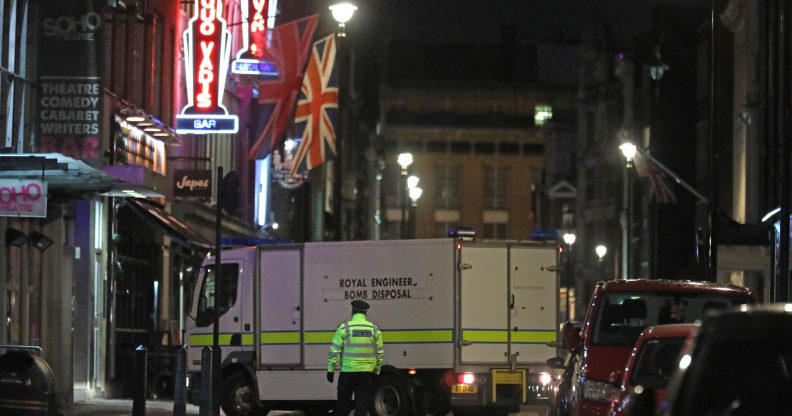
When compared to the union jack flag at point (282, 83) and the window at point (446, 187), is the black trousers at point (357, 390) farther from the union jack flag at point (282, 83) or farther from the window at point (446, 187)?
the window at point (446, 187)

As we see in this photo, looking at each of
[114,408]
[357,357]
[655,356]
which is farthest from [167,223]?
[655,356]

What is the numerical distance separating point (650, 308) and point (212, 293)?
9444 mm

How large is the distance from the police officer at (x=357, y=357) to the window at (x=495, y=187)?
94.2 metres

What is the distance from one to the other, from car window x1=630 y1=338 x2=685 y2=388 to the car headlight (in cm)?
144

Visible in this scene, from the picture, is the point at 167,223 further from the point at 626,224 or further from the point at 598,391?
the point at 626,224

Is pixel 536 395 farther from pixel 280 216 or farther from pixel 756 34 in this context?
pixel 280 216

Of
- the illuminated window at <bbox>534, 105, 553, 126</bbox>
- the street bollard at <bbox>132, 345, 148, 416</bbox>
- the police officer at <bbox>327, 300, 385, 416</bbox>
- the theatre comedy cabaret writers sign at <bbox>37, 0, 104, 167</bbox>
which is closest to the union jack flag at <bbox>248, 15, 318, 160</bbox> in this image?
the theatre comedy cabaret writers sign at <bbox>37, 0, 104, 167</bbox>

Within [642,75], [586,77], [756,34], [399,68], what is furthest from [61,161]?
[399,68]

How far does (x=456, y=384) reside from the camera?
74.6 feet

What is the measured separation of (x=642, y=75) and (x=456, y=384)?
47.4 m

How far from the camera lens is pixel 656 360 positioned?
44.6 feet

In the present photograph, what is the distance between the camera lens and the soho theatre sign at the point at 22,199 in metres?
20.2

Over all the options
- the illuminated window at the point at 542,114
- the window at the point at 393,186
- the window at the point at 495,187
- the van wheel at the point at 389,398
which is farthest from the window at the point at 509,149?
the van wheel at the point at 389,398

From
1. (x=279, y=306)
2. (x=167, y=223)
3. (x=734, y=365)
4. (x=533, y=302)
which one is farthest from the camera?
(x=167, y=223)
